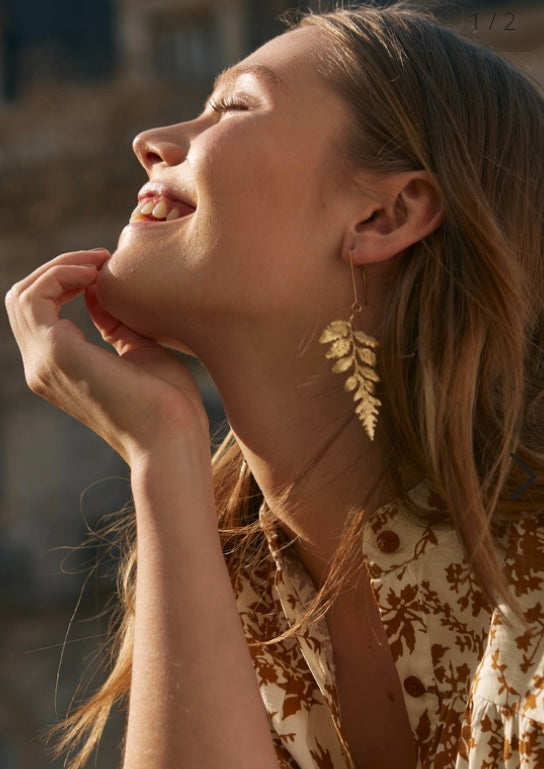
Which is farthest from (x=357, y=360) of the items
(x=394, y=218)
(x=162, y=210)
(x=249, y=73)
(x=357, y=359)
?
(x=249, y=73)

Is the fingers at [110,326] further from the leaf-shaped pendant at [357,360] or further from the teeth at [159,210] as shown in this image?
the leaf-shaped pendant at [357,360]

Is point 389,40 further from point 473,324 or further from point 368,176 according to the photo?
point 473,324

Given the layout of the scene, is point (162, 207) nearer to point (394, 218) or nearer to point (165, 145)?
point (165, 145)

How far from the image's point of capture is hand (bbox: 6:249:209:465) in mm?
2449

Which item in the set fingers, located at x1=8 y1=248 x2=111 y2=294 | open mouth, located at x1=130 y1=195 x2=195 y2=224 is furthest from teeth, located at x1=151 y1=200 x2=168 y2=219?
fingers, located at x1=8 y1=248 x2=111 y2=294

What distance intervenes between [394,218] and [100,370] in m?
0.60

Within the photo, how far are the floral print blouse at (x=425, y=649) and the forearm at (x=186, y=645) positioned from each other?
305 mm

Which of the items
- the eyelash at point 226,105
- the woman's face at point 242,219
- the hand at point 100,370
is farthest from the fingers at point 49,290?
the eyelash at point 226,105

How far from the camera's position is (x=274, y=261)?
97.5 inches

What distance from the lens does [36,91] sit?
1467cm

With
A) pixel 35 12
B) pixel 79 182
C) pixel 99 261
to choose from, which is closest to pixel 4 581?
pixel 79 182

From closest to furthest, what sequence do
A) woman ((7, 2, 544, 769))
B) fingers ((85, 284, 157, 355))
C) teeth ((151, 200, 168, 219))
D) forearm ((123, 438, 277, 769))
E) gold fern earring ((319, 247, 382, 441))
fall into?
forearm ((123, 438, 277, 769))
woman ((7, 2, 544, 769))
gold fern earring ((319, 247, 382, 441))
teeth ((151, 200, 168, 219))
fingers ((85, 284, 157, 355))

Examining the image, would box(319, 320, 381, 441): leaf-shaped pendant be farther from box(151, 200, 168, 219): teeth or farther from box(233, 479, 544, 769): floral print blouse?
box(151, 200, 168, 219): teeth

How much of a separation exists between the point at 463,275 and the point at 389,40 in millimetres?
477
